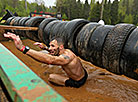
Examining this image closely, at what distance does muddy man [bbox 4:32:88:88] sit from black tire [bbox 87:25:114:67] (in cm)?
36

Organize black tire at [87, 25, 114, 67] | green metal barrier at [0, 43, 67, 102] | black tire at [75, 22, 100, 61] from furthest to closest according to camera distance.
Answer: black tire at [75, 22, 100, 61] < black tire at [87, 25, 114, 67] < green metal barrier at [0, 43, 67, 102]

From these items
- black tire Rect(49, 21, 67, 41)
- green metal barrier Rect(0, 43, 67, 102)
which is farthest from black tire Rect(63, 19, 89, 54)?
green metal barrier Rect(0, 43, 67, 102)

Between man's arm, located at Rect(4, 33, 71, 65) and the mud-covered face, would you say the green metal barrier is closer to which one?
man's arm, located at Rect(4, 33, 71, 65)

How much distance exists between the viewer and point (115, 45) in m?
1.87

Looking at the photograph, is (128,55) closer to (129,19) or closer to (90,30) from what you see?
(90,30)

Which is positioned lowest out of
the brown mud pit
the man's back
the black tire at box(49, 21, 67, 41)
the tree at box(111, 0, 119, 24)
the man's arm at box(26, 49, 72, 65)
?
the brown mud pit

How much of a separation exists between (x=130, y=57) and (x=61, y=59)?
1.08 metres

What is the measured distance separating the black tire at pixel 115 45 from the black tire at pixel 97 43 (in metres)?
0.09

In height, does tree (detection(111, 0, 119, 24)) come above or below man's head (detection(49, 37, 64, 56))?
above

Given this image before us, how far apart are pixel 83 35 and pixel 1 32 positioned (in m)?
4.99

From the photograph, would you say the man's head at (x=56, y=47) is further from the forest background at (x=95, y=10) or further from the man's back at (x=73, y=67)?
the forest background at (x=95, y=10)

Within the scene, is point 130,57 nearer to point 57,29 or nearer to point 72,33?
point 72,33

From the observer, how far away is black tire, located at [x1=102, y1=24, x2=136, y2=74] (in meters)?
1.84

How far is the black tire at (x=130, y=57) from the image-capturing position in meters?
1.63
